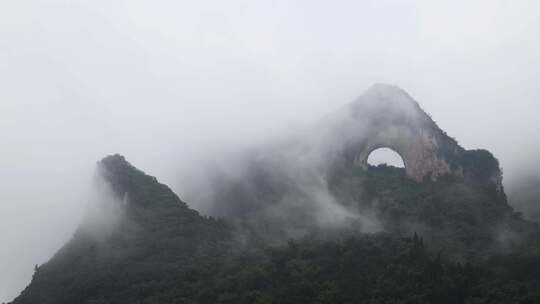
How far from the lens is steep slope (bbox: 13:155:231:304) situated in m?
50.4

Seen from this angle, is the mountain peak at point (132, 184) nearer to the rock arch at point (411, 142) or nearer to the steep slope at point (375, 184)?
the steep slope at point (375, 184)

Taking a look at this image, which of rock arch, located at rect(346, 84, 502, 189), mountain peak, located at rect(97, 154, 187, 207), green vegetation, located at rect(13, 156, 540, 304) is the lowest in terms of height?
green vegetation, located at rect(13, 156, 540, 304)

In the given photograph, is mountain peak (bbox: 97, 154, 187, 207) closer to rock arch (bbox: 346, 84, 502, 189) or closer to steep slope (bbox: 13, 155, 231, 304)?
steep slope (bbox: 13, 155, 231, 304)

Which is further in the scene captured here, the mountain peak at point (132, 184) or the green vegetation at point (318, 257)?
the mountain peak at point (132, 184)

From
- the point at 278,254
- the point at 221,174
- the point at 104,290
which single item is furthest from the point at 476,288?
the point at 221,174

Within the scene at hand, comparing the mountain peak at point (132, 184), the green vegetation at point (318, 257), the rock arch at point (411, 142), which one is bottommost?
the green vegetation at point (318, 257)

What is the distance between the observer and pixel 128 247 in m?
55.7

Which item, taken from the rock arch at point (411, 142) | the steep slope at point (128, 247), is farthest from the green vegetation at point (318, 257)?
the rock arch at point (411, 142)

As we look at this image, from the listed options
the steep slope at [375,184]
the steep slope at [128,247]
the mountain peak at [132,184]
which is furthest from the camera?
the mountain peak at [132,184]

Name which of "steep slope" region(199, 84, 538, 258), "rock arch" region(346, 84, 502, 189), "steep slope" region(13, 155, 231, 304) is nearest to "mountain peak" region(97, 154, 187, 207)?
"steep slope" region(13, 155, 231, 304)

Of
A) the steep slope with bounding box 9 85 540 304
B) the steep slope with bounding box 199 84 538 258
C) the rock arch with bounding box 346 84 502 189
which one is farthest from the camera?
the rock arch with bounding box 346 84 502 189

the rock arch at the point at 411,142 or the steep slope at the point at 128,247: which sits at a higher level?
the rock arch at the point at 411,142

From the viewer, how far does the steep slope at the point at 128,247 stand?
50375 millimetres

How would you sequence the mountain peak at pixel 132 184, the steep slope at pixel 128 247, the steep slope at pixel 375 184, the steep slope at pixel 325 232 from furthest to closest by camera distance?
1. the mountain peak at pixel 132 184
2. the steep slope at pixel 375 184
3. the steep slope at pixel 128 247
4. the steep slope at pixel 325 232
